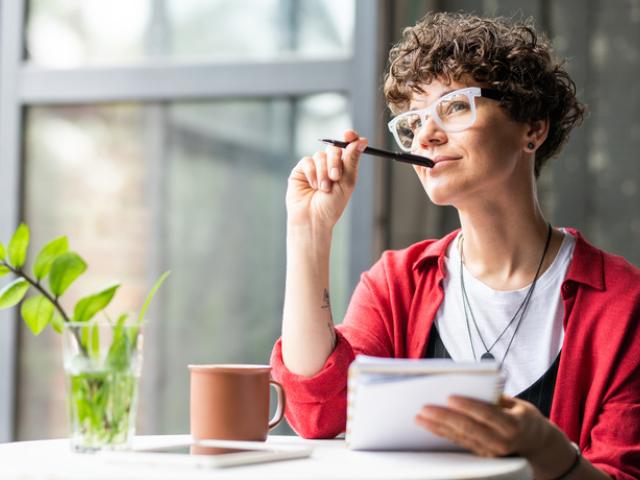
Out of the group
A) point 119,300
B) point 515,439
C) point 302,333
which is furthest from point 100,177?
point 515,439

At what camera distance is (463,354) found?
63.6 inches

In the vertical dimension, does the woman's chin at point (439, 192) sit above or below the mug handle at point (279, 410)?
above

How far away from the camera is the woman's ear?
1.73 metres

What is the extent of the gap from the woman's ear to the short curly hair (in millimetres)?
13

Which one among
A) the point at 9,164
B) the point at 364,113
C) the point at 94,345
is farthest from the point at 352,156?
the point at 9,164

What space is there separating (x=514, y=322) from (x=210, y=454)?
0.71 m

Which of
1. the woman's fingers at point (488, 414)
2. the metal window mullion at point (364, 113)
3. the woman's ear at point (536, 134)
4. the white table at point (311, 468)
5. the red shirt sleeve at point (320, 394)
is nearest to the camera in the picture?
the white table at point (311, 468)

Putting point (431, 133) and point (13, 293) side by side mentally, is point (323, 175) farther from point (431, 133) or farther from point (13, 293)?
point (13, 293)

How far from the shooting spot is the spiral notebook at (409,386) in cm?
100

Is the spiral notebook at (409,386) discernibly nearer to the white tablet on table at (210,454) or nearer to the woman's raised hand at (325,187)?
the white tablet on table at (210,454)

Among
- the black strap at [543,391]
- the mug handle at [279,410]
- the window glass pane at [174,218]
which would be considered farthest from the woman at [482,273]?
the window glass pane at [174,218]

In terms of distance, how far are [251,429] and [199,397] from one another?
8cm

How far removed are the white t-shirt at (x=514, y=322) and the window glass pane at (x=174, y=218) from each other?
4.11 feet

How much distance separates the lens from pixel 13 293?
3.66ft
